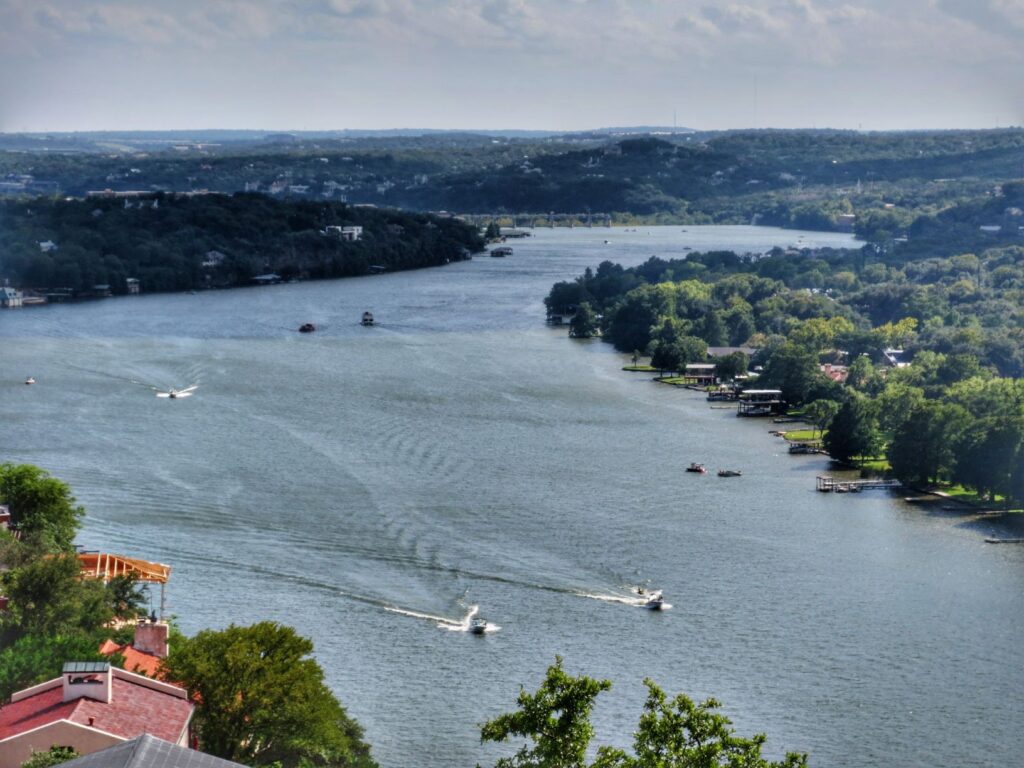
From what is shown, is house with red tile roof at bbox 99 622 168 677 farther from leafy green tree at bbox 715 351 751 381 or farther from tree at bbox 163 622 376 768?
leafy green tree at bbox 715 351 751 381

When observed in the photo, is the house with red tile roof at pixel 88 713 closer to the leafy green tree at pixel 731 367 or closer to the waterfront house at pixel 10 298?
the leafy green tree at pixel 731 367

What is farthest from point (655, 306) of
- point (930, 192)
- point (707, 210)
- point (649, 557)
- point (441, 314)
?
point (707, 210)

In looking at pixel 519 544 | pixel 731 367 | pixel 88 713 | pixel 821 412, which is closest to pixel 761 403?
pixel 821 412

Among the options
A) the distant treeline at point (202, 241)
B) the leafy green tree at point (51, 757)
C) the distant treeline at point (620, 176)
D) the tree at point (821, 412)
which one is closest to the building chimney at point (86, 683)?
the leafy green tree at point (51, 757)

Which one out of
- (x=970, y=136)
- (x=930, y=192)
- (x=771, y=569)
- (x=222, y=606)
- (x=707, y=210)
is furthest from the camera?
(x=970, y=136)

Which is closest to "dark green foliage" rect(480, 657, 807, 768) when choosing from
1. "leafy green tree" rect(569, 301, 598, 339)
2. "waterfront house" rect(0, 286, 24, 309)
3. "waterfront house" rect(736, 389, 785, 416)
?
"waterfront house" rect(736, 389, 785, 416)

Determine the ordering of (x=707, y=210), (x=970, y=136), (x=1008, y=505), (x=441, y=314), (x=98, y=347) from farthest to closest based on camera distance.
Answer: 1. (x=970, y=136)
2. (x=707, y=210)
3. (x=441, y=314)
4. (x=98, y=347)
5. (x=1008, y=505)

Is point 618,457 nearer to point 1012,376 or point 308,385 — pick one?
point 308,385
